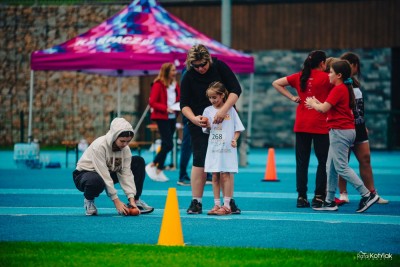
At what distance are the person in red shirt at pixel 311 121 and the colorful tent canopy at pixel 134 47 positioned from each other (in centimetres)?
662

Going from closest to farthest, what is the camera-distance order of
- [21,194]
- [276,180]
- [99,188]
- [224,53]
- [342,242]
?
[342,242] < [99,188] < [21,194] < [276,180] < [224,53]

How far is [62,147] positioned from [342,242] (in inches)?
878

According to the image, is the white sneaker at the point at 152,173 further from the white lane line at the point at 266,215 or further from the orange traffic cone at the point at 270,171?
the white lane line at the point at 266,215

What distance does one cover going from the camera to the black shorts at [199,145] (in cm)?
1104

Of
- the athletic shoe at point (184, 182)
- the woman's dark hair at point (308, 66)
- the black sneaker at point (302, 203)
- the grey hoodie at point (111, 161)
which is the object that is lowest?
the athletic shoe at point (184, 182)

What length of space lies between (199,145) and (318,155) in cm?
181

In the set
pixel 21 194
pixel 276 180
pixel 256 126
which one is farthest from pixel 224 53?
pixel 256 126

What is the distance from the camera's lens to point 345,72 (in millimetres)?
11352

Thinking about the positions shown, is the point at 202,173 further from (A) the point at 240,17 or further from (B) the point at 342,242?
(A) the point at 240,17

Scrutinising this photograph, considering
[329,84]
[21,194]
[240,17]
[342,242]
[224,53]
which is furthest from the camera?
[240,17]

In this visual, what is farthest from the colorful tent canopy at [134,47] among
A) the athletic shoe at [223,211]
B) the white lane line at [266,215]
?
the athletic shoe at [223,211]

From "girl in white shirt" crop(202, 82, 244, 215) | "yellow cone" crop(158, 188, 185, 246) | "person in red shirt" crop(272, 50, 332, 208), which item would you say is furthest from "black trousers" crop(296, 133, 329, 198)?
"yellow cone" crop(158, 188, 185, 246)

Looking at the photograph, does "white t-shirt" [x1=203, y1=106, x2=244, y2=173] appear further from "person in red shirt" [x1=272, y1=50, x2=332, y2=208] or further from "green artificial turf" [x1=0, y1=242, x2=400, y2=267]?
"green artificial turf" [x1=0, y1=242, x2=400, y2=267]

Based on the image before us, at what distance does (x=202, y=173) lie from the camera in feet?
36.3
